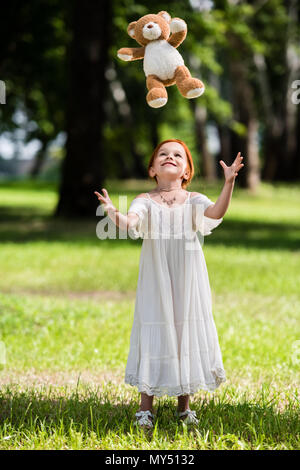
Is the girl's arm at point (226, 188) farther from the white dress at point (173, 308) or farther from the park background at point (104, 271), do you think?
the park background at point (104, 271)

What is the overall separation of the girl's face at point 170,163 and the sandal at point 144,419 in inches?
52.2

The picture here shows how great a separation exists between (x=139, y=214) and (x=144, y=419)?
1.14m

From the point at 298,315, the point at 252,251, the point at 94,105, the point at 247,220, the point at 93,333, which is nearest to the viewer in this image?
the point at 93,333

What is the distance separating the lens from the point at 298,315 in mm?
7172

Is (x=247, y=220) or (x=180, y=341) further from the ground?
(x=247, y=220)

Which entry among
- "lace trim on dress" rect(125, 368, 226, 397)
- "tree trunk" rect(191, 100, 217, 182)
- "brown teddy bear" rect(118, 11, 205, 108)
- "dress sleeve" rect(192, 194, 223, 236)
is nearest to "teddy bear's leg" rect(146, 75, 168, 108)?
"brown teddy bear" rect(118, 11, 205, 108)

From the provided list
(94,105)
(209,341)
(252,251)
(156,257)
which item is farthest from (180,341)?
(94,105)

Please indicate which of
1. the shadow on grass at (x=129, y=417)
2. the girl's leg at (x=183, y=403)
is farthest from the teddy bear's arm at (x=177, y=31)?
the shadow on grass at (x=129, y=417)

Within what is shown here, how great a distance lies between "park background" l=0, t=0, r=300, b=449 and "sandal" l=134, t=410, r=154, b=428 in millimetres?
80

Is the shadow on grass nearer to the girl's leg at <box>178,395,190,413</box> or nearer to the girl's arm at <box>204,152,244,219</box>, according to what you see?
the girl's leg at <box>178,395,190,413</box>

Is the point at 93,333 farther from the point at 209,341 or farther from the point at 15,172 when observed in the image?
the point at 15,172

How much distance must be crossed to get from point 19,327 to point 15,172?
124m

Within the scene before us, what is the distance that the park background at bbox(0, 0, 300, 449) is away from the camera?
3.88m

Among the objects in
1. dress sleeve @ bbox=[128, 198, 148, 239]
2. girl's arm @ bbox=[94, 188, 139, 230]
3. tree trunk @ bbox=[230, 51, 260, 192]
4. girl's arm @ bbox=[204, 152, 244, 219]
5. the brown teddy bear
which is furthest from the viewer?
tree trunk @ bbox=[230, 51, 260, 192]
